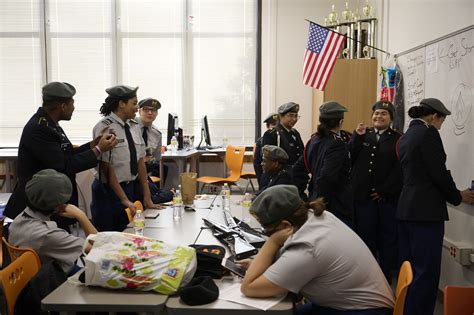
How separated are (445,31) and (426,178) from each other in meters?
1.51

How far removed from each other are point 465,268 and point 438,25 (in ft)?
6.80

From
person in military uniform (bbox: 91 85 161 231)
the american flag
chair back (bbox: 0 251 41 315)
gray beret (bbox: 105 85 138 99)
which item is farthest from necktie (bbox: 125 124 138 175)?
the american flag

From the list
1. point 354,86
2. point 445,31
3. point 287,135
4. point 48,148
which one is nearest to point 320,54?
point 354,86

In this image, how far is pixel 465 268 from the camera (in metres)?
3.47

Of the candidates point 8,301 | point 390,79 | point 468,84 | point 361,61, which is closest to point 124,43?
point 361,61

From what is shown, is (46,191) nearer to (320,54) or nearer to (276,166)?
(276,166)

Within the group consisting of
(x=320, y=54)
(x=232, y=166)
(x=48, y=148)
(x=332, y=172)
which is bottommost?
(x=232, y=166)

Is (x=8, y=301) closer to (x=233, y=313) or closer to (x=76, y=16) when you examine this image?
(x=233, y=313)

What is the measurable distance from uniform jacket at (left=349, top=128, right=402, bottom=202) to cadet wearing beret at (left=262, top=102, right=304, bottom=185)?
82 cm

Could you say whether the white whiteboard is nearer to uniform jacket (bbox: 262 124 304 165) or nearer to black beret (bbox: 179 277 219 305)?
uniform jacket (bbox: 262 124 304 165)

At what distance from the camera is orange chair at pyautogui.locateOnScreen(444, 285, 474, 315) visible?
6.30 ft

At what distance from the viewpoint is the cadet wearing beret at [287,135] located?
4.72 meters

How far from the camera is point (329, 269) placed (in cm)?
185

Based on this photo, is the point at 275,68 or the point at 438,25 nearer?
the point at 438,25
